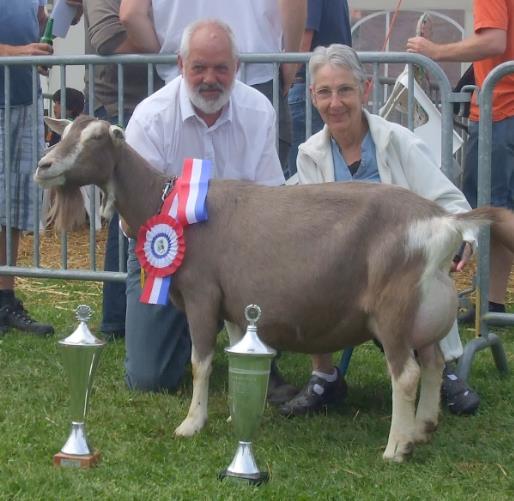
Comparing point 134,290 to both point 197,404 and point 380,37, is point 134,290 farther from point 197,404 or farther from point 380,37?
point 380,37

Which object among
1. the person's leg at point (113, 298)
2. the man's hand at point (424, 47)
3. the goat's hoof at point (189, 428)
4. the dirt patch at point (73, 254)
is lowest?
the dirt patch at point (73, 254)

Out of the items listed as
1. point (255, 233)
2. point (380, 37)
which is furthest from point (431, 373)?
point (380, 37)

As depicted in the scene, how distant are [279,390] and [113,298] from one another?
1522 mm

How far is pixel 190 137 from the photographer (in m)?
4.98

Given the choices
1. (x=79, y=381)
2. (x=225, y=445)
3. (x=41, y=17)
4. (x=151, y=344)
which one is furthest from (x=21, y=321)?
(x=79, y=381)

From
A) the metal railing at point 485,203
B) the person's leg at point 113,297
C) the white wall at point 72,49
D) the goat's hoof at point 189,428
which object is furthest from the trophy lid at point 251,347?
the white wall at point 72,49

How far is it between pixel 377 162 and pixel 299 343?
0.90m

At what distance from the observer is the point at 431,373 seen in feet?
14.4

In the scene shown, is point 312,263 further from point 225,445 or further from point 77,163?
point 77,163

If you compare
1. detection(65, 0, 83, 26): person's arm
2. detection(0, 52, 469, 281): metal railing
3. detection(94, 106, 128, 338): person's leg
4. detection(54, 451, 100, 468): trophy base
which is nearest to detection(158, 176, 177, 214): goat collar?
detection(54, 451, 100, 468): trophy base

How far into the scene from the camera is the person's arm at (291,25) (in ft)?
19.8

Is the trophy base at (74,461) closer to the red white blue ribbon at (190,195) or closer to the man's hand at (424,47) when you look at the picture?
the red white blue ribbon at (190,195)

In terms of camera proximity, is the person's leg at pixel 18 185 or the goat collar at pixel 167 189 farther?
the person's leg at pixel 18 185

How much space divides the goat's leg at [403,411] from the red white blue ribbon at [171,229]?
0.93 meters
